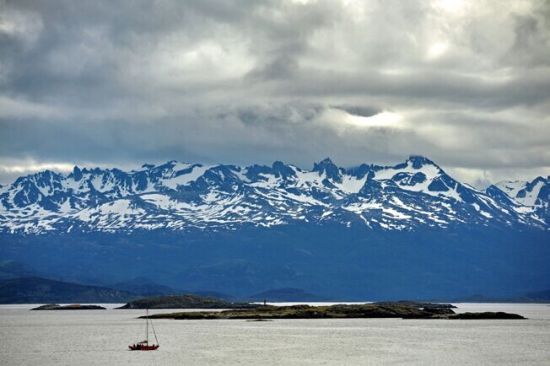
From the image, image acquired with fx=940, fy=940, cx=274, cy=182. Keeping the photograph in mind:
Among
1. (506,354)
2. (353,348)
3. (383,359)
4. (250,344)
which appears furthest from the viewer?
(250,344)

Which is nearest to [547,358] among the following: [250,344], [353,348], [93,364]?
[353,348]

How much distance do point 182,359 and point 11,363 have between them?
28.5 meters

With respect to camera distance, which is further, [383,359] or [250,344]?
[250,344]

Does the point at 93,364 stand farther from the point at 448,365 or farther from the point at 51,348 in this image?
the point at 448,365

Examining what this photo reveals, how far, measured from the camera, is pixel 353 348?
→ 182 m

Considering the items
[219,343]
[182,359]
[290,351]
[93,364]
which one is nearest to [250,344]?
[219,343]

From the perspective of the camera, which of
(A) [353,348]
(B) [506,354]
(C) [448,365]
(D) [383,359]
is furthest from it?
(A) [353,348]

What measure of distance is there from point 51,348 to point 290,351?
4966cm

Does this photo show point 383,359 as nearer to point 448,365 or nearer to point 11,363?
point 448,365

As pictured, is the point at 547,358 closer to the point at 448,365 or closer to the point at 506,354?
the point at 506,354

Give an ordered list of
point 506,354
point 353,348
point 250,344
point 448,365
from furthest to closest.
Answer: point 250,344 < point 353,348 < point 506,354 < point 448,365

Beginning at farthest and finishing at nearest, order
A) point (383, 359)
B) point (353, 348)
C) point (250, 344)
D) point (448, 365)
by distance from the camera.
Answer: point (250, 344), point (353, 348), point (383, 359), point (448, 365)

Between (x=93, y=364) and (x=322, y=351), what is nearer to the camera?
(x=93, y=364)

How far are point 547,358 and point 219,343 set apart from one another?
227 ft
